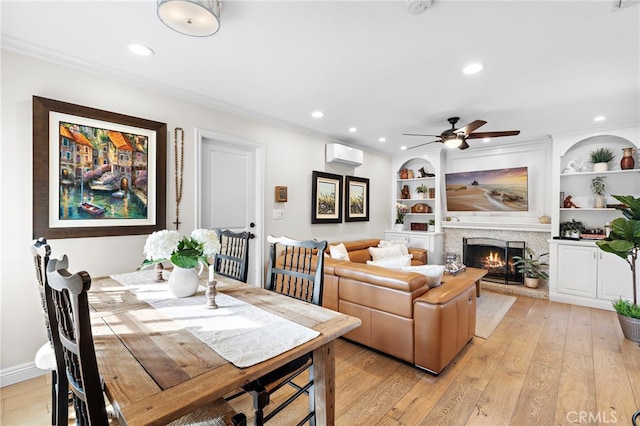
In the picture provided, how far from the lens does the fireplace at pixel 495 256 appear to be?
194 inches

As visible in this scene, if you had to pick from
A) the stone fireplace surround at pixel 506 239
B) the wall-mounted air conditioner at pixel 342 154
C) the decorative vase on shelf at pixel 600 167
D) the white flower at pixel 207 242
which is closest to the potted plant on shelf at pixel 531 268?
the stone fireplace surround at pixel 506 239

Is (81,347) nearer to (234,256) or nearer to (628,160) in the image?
(234,256)

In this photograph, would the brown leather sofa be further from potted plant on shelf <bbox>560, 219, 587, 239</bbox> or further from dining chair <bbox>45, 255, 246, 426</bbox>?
potted plant on shelf <bbox>560, 219, 587, 239</bbox>

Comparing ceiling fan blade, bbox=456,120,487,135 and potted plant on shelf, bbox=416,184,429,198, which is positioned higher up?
ceiling fan blade, bbox=456,120,487,135

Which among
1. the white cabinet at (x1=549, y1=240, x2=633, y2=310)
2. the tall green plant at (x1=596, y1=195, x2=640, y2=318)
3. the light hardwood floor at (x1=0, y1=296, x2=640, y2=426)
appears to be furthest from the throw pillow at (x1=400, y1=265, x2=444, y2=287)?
the white cabinet at (x1=549, y1=240, x2=633, y2=310)

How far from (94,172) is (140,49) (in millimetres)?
1068

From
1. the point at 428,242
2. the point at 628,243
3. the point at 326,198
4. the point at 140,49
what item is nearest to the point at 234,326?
the point at 140,49

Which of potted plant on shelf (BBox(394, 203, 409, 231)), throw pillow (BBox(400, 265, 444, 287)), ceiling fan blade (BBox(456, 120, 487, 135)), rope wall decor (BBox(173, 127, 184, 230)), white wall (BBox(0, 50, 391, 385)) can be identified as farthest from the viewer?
potted plant on shelf (BBox(394, 203, 409, 231))

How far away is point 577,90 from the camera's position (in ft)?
9.29

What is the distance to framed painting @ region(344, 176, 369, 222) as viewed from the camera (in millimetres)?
5082

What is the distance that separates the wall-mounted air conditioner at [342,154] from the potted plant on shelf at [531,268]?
3.05 metres

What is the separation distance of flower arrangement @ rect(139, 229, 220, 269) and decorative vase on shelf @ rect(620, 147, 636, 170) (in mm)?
5137

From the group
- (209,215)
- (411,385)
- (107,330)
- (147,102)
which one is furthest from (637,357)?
(147,102)

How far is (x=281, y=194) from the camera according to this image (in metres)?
3.92
